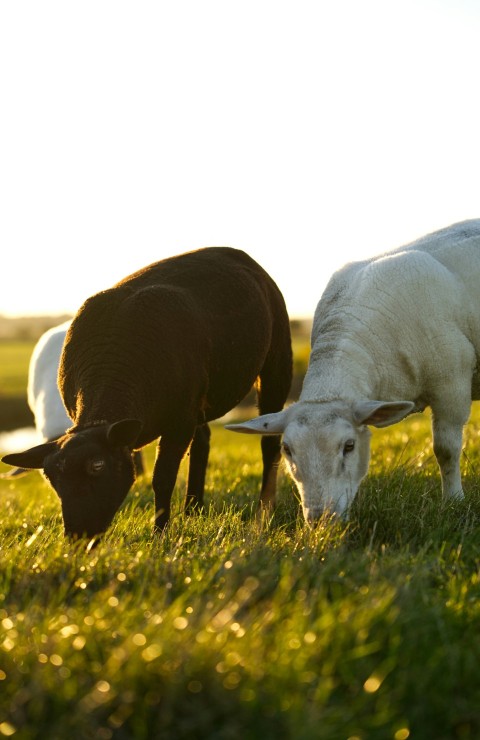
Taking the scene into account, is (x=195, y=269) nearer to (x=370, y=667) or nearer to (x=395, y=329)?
(x=395, y=329)

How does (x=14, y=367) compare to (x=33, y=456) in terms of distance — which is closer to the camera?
(x=33, y=456)

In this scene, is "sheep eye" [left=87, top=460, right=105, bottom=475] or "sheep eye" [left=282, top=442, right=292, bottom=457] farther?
"sheep eye" [left=282, top=442, right=292, bottom=457]

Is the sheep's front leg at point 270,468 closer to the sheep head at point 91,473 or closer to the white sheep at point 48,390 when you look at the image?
the sheep head at point 91,473

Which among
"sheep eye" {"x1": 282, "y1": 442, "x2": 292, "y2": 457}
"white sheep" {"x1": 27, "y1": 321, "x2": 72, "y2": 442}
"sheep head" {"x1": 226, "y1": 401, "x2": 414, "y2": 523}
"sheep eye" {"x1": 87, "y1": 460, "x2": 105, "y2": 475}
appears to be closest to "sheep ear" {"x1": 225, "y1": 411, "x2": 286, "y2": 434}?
"sheep head" {"x1": 226, "y1": 401, "x2": 414, "y2": 523}

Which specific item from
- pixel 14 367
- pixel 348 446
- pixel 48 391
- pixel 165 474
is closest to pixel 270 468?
pixel 165 474

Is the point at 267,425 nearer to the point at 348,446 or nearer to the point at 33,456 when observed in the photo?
the point at 348,446

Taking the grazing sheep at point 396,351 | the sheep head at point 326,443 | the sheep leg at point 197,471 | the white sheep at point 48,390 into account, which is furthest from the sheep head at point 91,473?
the white sheep at point 48,390

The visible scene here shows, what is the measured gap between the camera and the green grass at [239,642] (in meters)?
2.72

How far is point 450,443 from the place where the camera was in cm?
643

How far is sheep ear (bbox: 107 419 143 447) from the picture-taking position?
4770mm

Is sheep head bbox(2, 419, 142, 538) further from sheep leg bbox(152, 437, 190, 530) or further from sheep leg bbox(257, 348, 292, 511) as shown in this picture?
sheep leg bbox(257, 348, 292, 511)

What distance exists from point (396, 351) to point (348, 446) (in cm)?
110

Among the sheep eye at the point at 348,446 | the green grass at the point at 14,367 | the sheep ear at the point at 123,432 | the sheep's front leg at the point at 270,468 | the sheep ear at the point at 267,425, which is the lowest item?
the green grass at the point at 14,367

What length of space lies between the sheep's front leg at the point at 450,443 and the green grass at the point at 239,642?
74.9 inches
